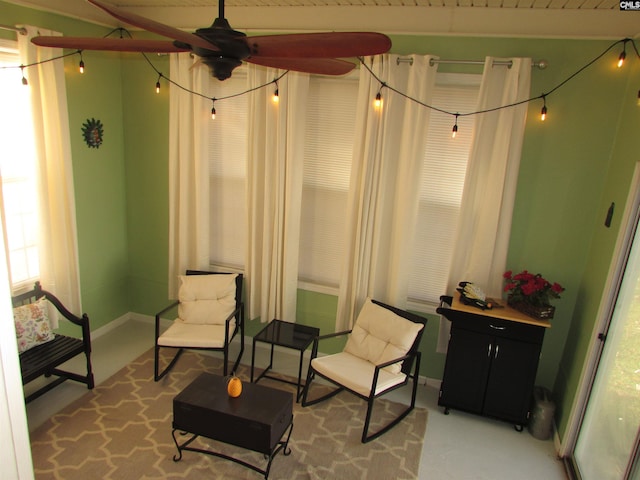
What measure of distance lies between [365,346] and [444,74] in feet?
7.37

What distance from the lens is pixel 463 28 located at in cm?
340

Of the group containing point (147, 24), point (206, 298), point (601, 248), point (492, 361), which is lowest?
point (492, 361)

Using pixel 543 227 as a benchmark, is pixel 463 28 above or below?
above

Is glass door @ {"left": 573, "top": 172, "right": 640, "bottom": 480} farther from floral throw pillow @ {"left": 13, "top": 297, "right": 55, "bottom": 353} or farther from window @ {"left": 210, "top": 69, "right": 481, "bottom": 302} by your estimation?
floral throw pillow @ {"left": 13, "top": 297, "right": 55, "bottom": 353}

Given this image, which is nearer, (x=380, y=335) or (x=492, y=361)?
(x=492, y=361)

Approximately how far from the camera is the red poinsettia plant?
3.36m

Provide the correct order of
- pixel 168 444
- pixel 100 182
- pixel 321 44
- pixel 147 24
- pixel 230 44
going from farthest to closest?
pixel 100 182 → pixel 168 444 → pixel 230 44 → pixel 321 44 → pixel 147 24

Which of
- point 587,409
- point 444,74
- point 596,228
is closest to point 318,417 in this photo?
point 587,409

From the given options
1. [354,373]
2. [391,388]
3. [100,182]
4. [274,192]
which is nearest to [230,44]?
[274,192]

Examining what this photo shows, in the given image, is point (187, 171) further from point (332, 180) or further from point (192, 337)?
point (192, 337)

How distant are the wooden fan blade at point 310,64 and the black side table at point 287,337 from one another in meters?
2.27

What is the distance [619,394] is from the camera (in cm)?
269

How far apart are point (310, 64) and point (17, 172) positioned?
2850 mm

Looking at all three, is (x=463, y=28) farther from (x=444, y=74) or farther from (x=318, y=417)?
(x=318, y=417)
